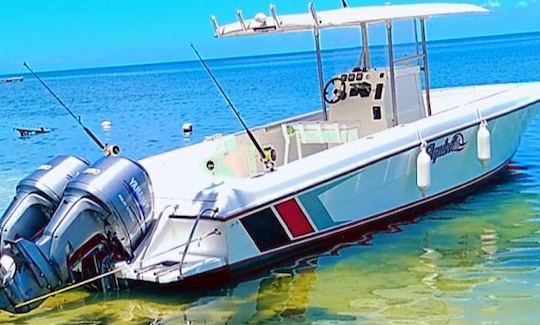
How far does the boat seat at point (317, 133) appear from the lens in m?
8.40

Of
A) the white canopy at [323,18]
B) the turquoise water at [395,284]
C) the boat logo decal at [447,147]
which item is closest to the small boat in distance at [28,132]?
the turquoise water at [395,284]

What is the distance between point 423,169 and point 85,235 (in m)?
3.53

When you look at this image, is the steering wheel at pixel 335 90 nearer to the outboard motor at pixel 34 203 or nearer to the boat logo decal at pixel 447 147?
the boat logo decal at pixel 447 147

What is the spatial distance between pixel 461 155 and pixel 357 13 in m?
1.91

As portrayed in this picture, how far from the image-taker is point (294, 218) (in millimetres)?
6785

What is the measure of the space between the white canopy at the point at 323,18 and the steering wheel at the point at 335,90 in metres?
0.80

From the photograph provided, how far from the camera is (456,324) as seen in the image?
5551 mm

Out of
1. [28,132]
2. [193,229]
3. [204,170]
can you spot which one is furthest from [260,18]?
[28,132]

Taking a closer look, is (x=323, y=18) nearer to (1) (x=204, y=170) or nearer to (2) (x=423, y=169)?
Answer: (2) (x=423, y=169)

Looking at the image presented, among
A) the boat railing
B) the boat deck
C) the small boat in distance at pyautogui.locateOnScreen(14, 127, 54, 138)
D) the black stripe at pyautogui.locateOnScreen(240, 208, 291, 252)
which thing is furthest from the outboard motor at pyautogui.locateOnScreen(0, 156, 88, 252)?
the small boat in distance at pyautogui.locateOnScreen(14, 127, 54, 138)

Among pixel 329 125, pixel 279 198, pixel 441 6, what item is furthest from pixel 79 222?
pixel 441 6

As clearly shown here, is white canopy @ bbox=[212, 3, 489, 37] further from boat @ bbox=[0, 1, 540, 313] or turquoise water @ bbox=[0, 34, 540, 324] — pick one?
turquoise water @ bbox=[0, 34, 540, 324]

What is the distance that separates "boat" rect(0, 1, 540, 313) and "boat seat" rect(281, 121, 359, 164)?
1 cm

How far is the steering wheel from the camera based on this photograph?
8969 millimetres
